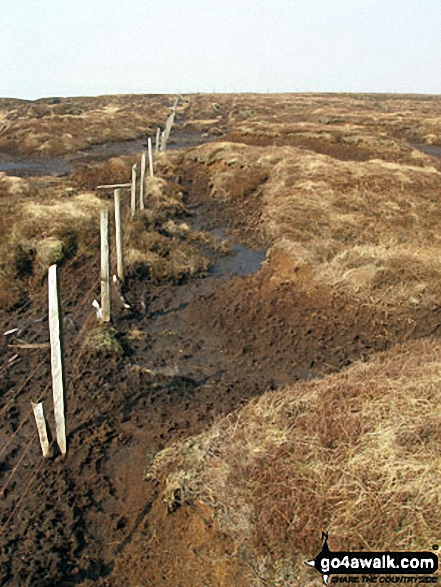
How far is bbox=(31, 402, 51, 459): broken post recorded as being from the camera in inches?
230

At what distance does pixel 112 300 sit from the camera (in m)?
11.2

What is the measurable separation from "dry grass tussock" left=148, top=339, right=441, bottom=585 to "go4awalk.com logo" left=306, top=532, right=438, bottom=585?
7 cm

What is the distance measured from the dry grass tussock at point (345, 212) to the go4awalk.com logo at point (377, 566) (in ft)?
24.3

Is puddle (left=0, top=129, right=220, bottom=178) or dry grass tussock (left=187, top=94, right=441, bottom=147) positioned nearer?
puddle (left=0, top=129, right=220, bottom=178)

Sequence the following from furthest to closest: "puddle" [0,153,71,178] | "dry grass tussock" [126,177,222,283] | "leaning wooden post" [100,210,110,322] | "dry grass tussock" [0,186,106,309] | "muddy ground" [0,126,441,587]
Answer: "puddle" [0,153,71,178] < "dry grass tussock" [126,177,222,283] < "dry grass tussock" [0,186,106,309] < "leaning wooden post" [100,210,110,322] < "muddy ground" [0,126,441,587]

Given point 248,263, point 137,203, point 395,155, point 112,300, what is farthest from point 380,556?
point 395,155

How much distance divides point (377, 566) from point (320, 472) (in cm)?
99

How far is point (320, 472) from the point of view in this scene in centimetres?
464

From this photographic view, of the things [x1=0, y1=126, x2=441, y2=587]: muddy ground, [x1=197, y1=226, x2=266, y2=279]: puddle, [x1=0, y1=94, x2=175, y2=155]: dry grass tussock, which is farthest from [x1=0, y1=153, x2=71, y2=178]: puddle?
[x1=0, y1=126, x2=441, y2=587]: muddy ground

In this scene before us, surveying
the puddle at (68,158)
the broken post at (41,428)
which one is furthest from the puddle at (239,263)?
the puddle at (68,158)

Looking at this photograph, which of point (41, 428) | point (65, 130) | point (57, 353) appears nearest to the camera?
point (57, 353)

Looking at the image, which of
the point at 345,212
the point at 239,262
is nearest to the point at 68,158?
the point at 345,212

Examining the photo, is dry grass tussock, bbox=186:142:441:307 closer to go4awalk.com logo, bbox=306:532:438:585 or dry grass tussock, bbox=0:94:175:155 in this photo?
go4awalk.com logo, bbox=306:532:438:585

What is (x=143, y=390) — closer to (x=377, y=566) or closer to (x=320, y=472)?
(x=320, y=472)
